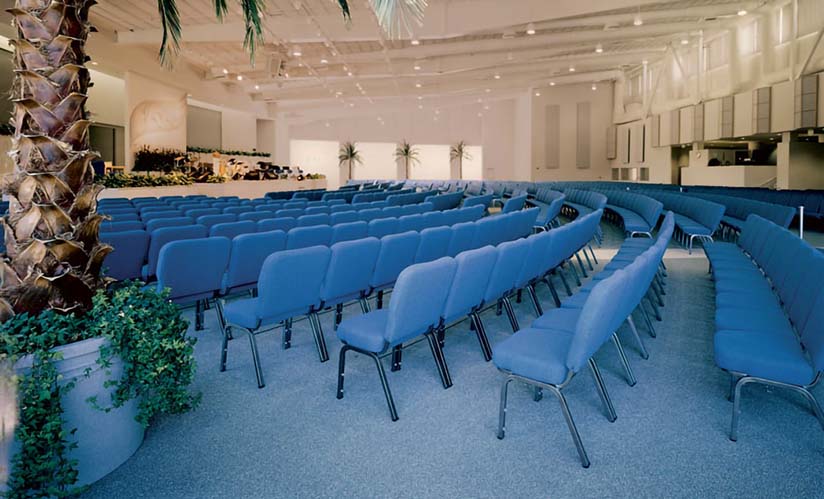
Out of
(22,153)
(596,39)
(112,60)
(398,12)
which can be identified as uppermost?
(596,39)

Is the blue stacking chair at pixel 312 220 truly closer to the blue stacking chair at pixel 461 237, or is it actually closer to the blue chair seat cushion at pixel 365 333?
the blue stacking chair at pixel 461 237

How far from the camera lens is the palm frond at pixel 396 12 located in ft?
8.57

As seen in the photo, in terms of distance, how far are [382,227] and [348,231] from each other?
1.95ft

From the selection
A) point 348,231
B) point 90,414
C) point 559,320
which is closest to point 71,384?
point 90,414

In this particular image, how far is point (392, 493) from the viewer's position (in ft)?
6.91

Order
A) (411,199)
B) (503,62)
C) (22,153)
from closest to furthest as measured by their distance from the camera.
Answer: (22,153) → (411,199) → (503,62)

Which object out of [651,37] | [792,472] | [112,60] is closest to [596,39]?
[651,37]

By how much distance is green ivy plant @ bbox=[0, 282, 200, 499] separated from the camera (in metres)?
1.93

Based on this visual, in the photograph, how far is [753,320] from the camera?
3.15 meters

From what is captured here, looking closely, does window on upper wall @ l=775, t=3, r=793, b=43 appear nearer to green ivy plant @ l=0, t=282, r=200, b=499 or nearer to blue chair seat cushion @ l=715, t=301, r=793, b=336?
blue chair seat cushion @ l=715, t=301, r=793, b=336

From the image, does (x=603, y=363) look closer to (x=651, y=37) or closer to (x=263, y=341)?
(x=263, y=341)

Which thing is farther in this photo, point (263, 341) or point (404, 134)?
point (404, 134)

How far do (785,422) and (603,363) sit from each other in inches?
42.3

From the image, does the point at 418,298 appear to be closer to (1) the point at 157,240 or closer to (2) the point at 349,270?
(2) the point at 349,270
